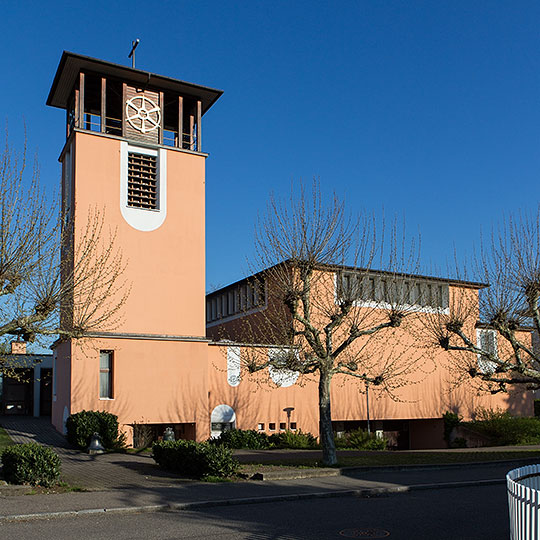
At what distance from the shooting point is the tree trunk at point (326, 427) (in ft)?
55.4

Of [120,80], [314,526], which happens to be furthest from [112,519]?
[120,80]

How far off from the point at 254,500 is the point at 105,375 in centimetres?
1245

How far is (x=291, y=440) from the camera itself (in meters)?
24.9

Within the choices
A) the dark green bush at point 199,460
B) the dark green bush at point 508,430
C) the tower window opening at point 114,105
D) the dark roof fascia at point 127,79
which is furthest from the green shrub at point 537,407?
the tower window opening at point 114,105

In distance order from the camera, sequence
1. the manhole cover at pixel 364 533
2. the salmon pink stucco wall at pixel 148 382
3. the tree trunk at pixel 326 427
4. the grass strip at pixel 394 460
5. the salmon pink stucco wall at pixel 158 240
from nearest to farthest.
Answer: the manhole cover at pixel 364 533 < the tree trunk at pixel 326 427 < the grass strip at pixel 394 460 < the salmon pink stucco wall at pixel 148 382 < the salmon pink stucco wall at pixel 158 240

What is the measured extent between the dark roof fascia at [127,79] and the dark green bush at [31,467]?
15.8m

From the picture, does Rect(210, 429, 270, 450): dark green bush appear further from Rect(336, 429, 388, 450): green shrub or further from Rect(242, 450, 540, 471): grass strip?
Rect(242, 450, 540, 471): grass strip

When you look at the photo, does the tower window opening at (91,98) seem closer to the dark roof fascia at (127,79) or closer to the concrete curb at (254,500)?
the dark roof fascia at (127,79)

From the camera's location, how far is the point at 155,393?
78.1ft

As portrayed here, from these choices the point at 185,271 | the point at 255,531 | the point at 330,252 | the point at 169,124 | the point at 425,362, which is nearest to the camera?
the point at 255,531

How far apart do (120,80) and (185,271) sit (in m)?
8.07

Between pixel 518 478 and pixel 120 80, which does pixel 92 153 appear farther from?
pixel 518 478

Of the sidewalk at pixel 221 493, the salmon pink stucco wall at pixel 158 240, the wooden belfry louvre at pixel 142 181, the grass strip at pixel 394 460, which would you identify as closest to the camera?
the sidewalk at pixel 221 493

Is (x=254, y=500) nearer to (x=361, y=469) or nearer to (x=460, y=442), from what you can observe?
(x=361, y=469)
